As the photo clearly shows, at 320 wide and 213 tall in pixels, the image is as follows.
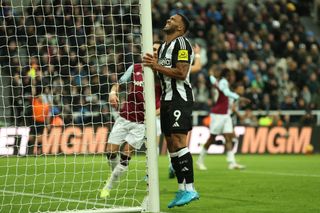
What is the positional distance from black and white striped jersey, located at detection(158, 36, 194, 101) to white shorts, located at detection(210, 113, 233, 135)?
7.93 metres

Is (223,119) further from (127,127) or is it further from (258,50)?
(258,50)

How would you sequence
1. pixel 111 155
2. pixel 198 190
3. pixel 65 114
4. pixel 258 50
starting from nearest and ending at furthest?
1. pixel 111 155
2. pixel 198 190
3. pixel 65 114
4. pixel 258 50

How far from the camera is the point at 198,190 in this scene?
39.9ft

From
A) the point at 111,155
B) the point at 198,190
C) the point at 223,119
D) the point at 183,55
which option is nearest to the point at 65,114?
the point at 111,155

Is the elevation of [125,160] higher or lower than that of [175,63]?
lower

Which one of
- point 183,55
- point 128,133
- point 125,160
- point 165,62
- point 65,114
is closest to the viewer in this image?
point 183,55

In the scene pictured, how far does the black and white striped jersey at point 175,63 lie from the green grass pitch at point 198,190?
1352 mm

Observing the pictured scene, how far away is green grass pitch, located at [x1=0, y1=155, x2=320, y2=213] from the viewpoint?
9766 mm

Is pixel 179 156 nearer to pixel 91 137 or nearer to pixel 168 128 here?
pixel 168 128

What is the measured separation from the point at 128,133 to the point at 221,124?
253 inches

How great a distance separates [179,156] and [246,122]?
599 inches

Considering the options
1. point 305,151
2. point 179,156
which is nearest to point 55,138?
point 305,151

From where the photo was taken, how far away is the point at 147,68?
9.12 metres

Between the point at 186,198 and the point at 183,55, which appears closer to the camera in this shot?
the point at 186,198
